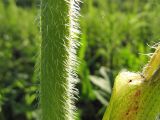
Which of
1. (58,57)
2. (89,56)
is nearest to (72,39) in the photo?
(58,57)

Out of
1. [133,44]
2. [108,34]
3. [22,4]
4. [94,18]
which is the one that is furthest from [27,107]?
[22,4]

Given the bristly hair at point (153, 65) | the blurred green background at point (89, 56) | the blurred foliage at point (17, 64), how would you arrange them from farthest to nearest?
the blurred foliage at point (17, 64) < the blurred green background at point (89, 56) < the bristly hair at point (153, 65)

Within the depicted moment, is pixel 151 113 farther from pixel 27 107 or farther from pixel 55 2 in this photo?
pixel 27 107

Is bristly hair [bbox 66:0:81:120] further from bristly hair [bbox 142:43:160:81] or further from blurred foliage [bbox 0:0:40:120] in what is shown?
blurred foliage [bbox 0:0:40:120]

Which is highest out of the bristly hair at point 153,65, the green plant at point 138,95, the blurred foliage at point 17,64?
the bristly hair at point 153,65

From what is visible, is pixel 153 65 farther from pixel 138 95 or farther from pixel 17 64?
pixel 17 64

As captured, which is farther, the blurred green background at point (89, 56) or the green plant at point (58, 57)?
the blurred green background at point (89, 56)

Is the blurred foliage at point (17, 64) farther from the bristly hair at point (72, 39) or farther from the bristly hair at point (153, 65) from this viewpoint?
the bristly hair at point (153, 65)

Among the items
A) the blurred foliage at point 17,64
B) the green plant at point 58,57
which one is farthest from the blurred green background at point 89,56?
the green plant at point 58,57
